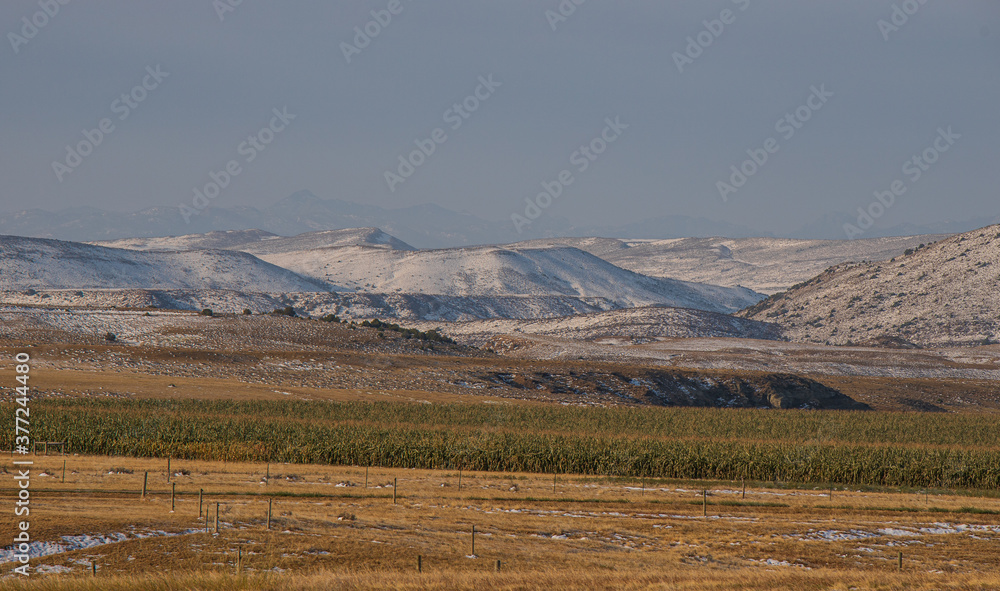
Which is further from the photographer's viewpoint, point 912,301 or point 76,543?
point 912,301

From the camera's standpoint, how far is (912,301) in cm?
13638

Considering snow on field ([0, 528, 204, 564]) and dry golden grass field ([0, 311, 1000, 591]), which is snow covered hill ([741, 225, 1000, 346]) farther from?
snow on field ([0, 528, 204, 564])

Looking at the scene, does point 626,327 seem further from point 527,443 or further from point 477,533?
point 477,533

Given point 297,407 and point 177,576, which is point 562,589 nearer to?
point 177,576

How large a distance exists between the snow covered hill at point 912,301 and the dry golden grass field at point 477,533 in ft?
323

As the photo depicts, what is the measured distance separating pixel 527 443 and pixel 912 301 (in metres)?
113

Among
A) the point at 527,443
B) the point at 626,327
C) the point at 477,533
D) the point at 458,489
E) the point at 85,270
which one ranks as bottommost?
the point at 477,533

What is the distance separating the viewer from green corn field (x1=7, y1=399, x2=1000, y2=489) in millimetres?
39281

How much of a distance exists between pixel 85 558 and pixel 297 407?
3618 centimetres

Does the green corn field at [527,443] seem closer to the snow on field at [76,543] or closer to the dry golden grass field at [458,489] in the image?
the dry golden grass field at [458,489]

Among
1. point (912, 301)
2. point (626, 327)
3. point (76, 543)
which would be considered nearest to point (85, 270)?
point (626, 327)

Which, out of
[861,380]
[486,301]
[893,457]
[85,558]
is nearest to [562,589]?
[85,558]

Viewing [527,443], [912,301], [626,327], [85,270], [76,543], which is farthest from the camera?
[85,270]

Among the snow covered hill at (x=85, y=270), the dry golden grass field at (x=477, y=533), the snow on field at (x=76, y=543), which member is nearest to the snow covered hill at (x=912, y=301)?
the dry golden grass field at (x=477, y=533)
